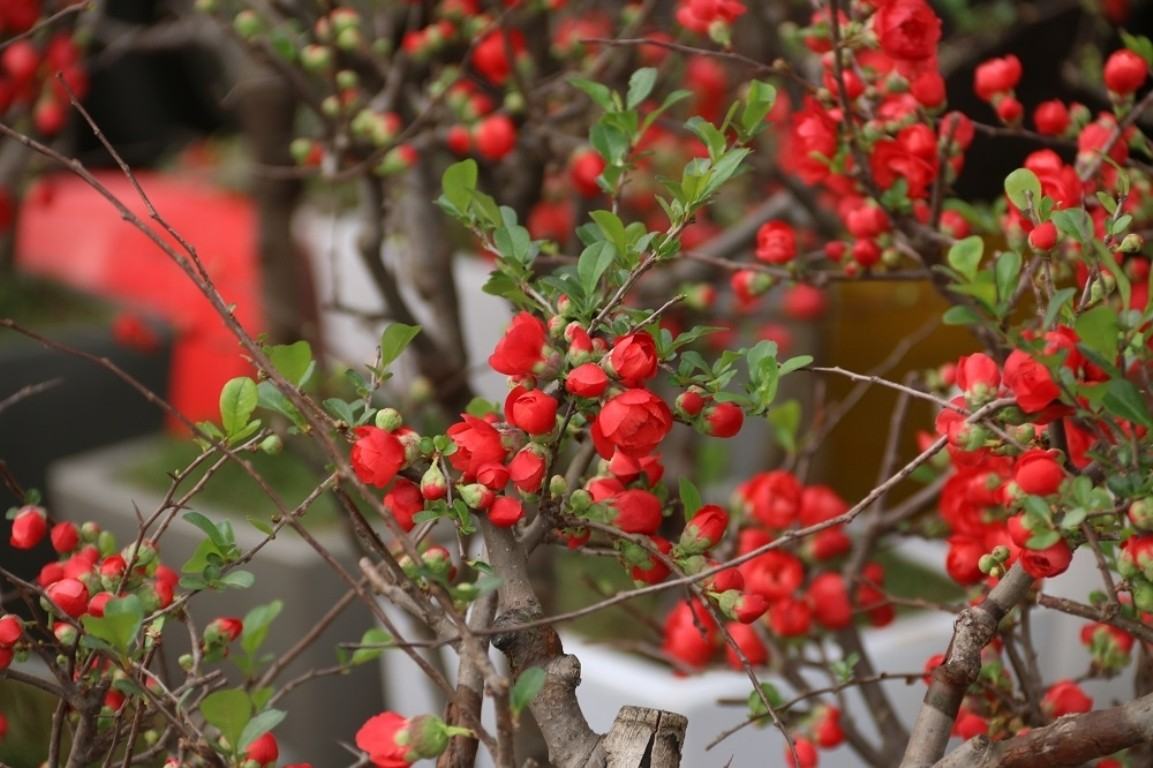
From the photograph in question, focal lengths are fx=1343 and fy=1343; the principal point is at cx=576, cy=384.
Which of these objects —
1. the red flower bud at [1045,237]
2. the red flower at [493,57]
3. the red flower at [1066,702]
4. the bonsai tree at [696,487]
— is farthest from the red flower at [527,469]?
the red flower at [493,57]

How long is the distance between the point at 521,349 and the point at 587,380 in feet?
0.11

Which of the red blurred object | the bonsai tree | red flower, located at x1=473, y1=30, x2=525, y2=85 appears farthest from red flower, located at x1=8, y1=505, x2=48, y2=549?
the red blurred object

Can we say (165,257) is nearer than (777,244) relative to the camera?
No

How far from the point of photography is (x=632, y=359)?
18.3 inches

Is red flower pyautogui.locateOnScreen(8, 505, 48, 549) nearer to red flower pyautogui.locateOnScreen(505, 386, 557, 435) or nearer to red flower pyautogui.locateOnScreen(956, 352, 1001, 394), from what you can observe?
red flower pyautogui.locateOnScreen(505, 386, 557, 435)

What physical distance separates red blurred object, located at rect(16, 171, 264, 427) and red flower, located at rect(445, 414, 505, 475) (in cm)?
162

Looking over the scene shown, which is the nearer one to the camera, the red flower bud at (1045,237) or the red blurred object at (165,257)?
the red flower bud at (1045,237)

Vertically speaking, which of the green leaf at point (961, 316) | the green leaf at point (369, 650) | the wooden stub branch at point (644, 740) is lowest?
the green leaf at point (369, 650)

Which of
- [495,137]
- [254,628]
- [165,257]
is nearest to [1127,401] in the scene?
[254,628]

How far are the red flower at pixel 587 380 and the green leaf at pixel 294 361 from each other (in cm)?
10

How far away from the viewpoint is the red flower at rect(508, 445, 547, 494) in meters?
0.48

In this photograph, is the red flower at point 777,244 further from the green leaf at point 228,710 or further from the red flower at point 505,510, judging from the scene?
the green leaf at point 228,710

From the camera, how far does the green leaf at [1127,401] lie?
42 cm

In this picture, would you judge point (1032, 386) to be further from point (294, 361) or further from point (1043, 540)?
point (294, 361)
